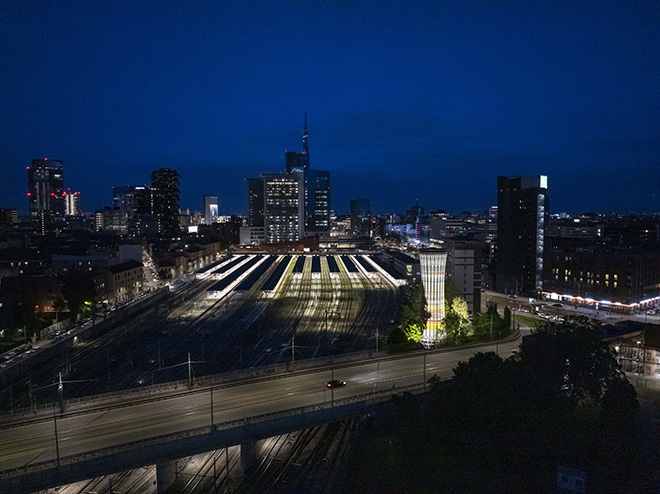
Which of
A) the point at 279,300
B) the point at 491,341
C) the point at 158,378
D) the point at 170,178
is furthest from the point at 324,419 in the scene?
the point at 170,178

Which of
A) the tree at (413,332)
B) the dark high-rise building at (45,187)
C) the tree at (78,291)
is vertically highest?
the dark high-rise building at (45,187)

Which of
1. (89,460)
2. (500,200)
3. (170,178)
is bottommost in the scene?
(89,460)

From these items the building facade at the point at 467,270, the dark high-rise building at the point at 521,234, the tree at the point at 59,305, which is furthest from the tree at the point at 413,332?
the dark high-rise building at the point at 521,234

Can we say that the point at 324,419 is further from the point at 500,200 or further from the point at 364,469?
the point at 500,200

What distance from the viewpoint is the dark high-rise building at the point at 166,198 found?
454ft

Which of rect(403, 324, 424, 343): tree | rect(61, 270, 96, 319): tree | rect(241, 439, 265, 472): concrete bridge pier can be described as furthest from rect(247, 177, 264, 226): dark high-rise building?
rect(241, 439, 265, 472): concrete bridge pier

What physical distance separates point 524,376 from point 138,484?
1894cm

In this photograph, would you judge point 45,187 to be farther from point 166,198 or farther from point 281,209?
point 281,209

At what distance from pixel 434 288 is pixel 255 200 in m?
113

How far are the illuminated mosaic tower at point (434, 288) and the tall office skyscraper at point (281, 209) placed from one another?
9036 centimetres

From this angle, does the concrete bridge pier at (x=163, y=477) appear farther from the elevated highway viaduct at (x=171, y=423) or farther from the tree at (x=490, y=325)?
the tree at (x=490, y=325)

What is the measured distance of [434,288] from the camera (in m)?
37.0

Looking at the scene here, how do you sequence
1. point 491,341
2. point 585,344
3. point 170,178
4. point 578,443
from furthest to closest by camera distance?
point 170,178 → point 491,341 → point 585,344 → point 578,443

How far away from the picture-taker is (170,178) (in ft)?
457
